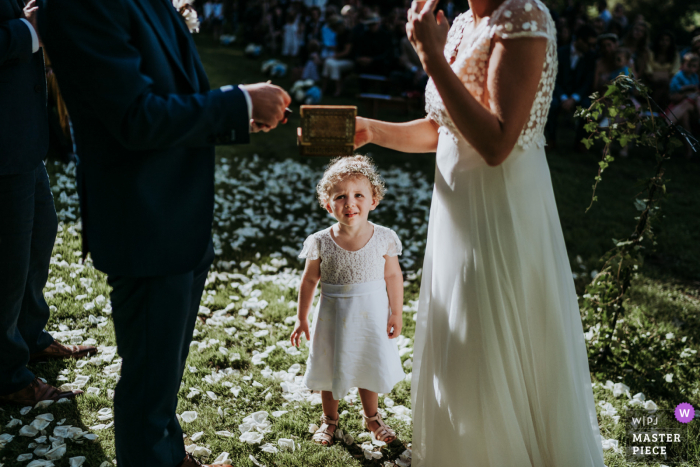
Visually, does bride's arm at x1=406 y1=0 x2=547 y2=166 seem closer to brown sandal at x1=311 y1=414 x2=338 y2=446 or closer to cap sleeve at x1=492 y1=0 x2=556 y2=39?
cap sleeve at x1=492 y1=0 x2=556 y2=39

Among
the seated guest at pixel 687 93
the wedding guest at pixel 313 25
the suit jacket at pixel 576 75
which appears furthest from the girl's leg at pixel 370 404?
the wedding guest at pixel 313 25

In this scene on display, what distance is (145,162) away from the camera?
192 centimetres

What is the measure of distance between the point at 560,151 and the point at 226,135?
30.8 ft

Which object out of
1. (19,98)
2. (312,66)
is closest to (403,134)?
(19,98)

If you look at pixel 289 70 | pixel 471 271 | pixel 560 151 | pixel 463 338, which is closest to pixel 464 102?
pixel 471 271

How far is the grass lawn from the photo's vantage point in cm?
298

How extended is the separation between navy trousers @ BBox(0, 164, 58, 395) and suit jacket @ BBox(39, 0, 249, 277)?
1.07m

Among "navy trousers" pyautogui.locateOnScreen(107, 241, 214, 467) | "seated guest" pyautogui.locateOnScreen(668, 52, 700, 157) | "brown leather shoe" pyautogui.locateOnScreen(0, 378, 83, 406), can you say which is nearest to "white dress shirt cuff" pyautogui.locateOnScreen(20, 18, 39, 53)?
"navy trousers" pyautogui.locateOnScreen(107, 241, 214, 467)

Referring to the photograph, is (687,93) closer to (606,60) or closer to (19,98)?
(606,60)

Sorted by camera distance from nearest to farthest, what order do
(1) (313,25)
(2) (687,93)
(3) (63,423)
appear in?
(3) (63,423) → (2) (687,93) → (1) (313,25)

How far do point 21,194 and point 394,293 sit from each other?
1.98 metres

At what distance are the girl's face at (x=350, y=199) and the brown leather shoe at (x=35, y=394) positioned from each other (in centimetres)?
187

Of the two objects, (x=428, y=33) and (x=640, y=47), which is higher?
(x=640, y=47)

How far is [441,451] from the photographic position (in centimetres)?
245
